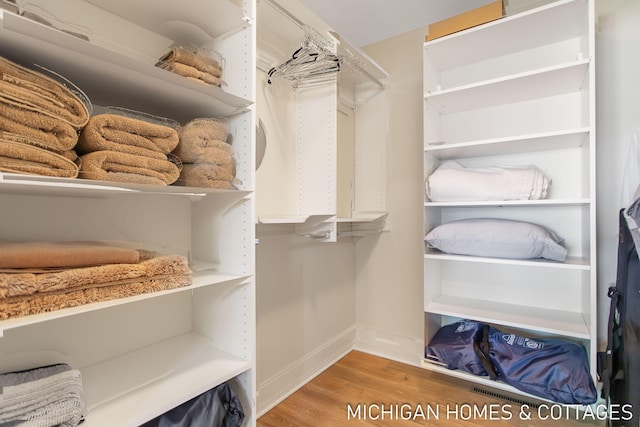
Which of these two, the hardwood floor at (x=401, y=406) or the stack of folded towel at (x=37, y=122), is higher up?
the stack of folded towel at (x=37, y=122)

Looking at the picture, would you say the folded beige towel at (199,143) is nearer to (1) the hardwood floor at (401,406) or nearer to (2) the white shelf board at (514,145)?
(2) the white shelf board at (514,145)

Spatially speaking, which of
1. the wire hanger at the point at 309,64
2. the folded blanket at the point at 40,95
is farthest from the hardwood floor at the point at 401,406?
the wire hanger at the point at 309,64

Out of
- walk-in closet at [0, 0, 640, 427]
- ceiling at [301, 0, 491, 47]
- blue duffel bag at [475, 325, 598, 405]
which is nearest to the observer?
walk-in closet at [0, 0, 640, 427]

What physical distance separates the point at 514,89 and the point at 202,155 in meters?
→ 1.73

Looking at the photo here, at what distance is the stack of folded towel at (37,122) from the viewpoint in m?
0.72

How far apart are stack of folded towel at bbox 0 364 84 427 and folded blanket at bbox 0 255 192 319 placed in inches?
8.8

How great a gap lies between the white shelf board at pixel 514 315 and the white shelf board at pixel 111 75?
1.61m

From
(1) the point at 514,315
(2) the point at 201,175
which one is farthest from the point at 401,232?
(2) the point at 201,175

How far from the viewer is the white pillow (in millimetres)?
1617

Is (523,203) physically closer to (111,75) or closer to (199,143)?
(199,143)

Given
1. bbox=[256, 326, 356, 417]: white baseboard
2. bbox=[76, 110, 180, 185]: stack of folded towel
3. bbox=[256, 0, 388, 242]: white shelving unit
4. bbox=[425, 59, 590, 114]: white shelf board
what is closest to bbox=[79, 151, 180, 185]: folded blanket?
bbox=[76, 110, 180, 185]: stack of folded towel

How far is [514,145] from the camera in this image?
1780mm

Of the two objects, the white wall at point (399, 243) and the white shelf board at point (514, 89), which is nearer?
the white shelf board at point (514, 89)

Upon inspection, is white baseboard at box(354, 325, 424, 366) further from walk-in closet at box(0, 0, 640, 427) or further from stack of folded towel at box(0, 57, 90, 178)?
stack of folded towel at box(0, 57, 90, 178)
